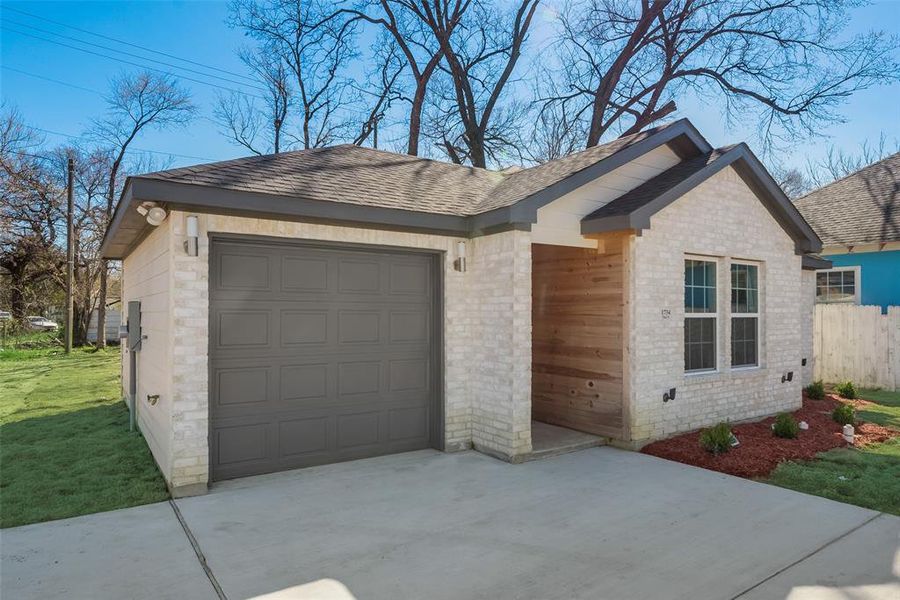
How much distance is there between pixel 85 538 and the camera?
13.3 ft

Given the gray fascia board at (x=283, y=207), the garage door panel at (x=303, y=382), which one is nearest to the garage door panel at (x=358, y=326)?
the garage door panel at (x=303, y=382)

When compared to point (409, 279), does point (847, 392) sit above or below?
below

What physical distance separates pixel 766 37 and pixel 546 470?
56.9 feet

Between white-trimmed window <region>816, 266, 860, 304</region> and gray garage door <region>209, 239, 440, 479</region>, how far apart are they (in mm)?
11970

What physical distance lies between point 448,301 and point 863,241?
37.6ft

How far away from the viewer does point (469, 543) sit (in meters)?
3.96

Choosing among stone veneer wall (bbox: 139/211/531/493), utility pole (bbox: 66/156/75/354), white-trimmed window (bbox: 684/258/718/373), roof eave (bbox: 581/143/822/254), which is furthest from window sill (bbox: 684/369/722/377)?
utility pole (bbox: 66/156/75/354)

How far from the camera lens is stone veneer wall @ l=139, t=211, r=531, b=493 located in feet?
16.3

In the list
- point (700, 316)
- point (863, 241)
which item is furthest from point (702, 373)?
point (863, 241)

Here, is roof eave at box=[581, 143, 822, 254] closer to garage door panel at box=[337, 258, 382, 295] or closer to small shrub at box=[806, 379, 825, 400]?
garage door panel at box=[337, 258, 382, 295]

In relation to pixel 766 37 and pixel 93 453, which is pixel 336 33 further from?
pixel 93 453

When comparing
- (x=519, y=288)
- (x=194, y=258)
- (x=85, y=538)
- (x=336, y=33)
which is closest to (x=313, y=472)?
(x=85, y=538)

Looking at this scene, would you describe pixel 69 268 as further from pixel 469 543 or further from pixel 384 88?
pixel 469 543

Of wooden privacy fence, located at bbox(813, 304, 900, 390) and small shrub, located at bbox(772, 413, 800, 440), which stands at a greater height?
wooden privacy fence, located at bbox(813, 304, 900, 390)
